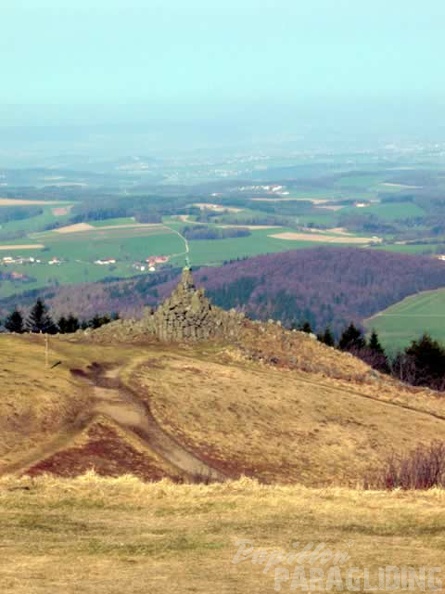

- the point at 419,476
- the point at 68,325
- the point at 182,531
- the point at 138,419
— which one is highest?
the point at 182,531

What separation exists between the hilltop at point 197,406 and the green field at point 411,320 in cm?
6968

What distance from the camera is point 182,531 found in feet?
77.7

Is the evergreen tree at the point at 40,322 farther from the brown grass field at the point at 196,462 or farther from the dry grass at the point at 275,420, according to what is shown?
the dry grass at the point at 275,420

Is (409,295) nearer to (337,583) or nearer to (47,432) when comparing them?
(47,432)

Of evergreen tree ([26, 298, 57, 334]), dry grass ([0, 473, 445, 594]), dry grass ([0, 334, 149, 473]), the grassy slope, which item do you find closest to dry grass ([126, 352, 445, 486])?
the grassy slope

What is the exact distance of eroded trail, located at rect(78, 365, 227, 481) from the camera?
37969 millimetres

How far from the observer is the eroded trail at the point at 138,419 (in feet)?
125

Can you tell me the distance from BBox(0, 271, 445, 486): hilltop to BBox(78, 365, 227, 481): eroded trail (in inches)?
2.1

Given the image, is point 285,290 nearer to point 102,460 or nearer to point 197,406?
point 197,406

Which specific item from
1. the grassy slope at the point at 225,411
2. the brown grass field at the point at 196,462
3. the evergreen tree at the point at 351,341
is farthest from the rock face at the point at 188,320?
the evergreen tree at the point at 351,341

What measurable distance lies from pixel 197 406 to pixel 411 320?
11320 centimetres

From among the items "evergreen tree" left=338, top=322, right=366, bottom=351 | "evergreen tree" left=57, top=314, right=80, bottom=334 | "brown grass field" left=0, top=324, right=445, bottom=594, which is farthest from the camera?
"evergreen tree" left=57, top=314, right=80, bottom=334

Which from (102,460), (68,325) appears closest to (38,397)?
(102,460)

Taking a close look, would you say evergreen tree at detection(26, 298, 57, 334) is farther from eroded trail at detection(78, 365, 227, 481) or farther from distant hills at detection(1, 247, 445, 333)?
distant hills at detection(1, 247, 445, 333)
